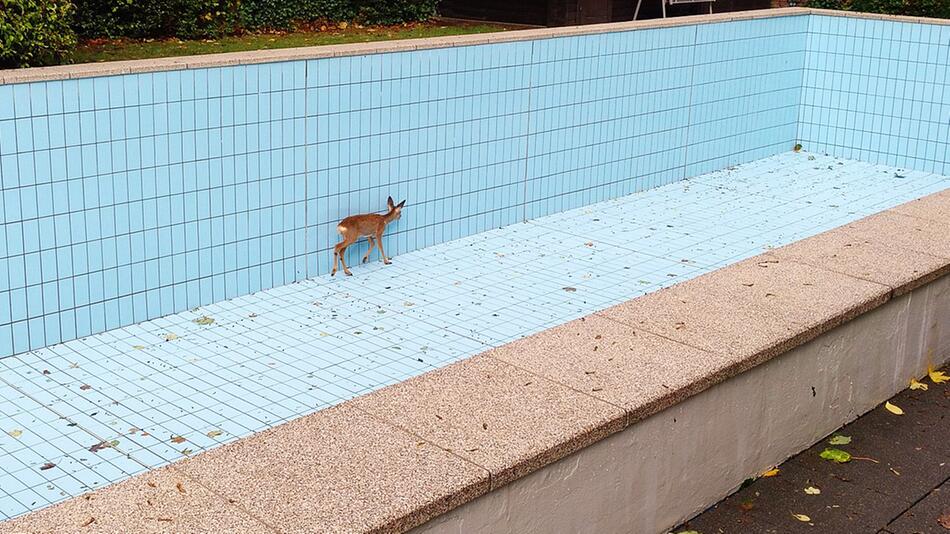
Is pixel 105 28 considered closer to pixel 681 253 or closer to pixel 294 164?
pixel 294 164

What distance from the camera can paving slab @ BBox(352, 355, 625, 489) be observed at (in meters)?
3.87

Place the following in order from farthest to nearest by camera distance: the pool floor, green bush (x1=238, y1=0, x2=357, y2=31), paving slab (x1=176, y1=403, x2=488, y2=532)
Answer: green bush (x1=238, y1=0, x2=357, y2=31) → the pool floor → paving slab (x1=176, y1=403, x2=488, y2=532)

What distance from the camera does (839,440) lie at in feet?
18.2

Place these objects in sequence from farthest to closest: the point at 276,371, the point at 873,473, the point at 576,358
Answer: the point at 276,371 < the point at 873,473 < the point at 576,358

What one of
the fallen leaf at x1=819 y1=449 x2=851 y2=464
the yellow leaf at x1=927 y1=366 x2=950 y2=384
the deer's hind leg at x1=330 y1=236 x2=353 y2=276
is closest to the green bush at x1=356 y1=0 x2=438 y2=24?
the deer's hind leg at x1=330 y1=236 x2=353 y2=276

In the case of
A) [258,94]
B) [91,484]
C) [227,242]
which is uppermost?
[258,94]

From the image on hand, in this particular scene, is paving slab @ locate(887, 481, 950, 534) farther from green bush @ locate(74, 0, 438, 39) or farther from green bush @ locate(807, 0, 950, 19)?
green bush @ locate(807, 0, 950, 19)

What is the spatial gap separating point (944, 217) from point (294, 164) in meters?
4.17

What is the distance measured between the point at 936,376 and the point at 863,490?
5.25 feet

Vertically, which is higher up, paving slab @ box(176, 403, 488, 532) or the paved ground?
paving slab @ box(176, 403, 488, 532)

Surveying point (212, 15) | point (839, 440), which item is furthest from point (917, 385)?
point (212, 15)

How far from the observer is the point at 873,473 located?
5.19 metres

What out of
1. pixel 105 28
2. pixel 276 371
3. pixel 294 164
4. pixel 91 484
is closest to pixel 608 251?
pixel 294 164

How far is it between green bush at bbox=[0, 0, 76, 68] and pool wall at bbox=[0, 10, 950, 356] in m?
0.72
